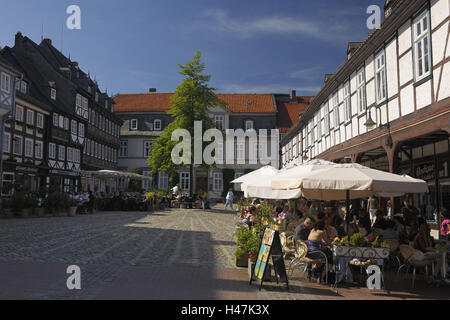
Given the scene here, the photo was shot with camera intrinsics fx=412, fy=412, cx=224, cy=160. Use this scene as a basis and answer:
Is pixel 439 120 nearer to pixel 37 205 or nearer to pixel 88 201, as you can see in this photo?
pixel 37 205

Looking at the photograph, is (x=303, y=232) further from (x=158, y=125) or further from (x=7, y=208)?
(x=158, y=125)

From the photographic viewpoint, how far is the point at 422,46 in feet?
37.2

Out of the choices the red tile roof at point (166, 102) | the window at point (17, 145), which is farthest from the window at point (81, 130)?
the red tile roof at point (166, 102)

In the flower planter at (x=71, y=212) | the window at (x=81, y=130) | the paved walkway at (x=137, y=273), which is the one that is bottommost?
the paved walkway at (x=137, y=273)

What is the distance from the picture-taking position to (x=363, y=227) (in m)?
10.7

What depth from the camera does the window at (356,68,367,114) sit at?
1591 cm

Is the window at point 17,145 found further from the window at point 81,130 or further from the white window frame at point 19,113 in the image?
the window at point 81,130

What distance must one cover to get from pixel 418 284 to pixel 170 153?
84.9 ft

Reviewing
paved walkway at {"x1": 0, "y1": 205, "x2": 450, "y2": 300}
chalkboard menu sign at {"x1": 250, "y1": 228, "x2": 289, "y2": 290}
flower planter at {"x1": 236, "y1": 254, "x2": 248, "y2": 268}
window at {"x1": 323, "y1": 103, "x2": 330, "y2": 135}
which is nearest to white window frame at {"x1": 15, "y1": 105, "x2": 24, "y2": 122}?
paved walkway at {"x1": 0, "y1": 205, "x2": 450, "y2": 300}

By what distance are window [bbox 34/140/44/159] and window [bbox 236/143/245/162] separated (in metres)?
23.8

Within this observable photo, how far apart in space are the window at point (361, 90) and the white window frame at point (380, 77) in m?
1.25

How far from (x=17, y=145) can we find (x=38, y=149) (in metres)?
3.06

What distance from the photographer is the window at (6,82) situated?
24.5 m
